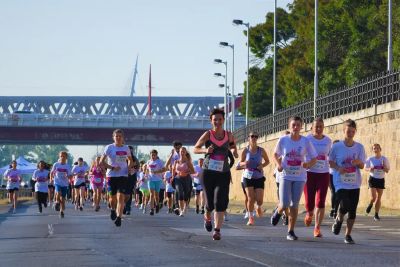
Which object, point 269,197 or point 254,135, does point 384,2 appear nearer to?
point 269,197

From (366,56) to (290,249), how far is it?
40.4 meters

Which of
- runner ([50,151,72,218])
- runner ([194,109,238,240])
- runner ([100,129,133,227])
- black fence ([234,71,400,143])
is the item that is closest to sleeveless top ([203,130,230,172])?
runner ([194,109,238,240])

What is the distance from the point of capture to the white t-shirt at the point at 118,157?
24484 millimetres

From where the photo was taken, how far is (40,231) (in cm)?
2352

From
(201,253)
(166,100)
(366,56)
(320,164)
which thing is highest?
(166,100)

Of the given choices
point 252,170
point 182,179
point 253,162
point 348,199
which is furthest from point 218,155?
point 182,179

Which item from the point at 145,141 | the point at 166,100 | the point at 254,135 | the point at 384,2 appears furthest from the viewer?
the point at 166,100

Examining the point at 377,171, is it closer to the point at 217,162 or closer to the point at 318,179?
the point at 318,179

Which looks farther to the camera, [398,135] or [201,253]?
[398,135]

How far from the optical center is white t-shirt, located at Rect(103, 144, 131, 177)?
24484 millimetres

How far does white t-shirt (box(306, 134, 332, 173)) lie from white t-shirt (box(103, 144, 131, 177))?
5.16 m

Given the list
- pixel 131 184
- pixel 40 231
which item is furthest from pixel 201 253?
pixel 131 184

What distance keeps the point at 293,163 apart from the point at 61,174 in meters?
16.6

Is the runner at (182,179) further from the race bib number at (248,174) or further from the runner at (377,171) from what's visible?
the race bib number at (248,174)
